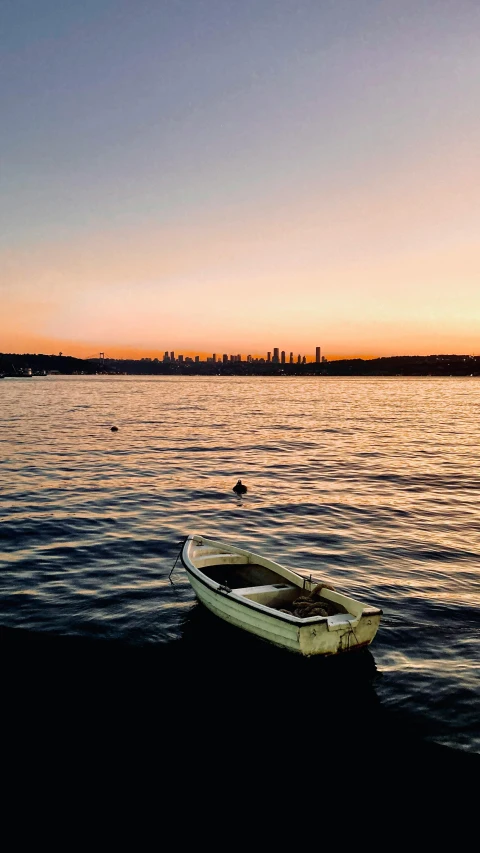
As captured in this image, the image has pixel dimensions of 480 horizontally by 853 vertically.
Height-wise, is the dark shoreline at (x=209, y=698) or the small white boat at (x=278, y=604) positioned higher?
the small white boat at (x=278, y=604)

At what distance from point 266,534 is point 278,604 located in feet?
31.6

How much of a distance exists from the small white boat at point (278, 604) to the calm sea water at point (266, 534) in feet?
3.65

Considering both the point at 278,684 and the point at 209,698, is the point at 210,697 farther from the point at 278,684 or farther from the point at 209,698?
the point at 278,684

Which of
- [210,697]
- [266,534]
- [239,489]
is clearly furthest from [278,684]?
[239,489]

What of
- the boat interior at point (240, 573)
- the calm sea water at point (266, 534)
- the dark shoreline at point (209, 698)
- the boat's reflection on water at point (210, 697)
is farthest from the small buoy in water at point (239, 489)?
the dark shoreline at point (209, 698)

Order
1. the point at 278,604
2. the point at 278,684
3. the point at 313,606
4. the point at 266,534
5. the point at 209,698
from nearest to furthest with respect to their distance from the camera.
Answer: the point at 209,698 < the point at 278,684 < the point at 313,606 < the point at 278,604 < the point at 266,534

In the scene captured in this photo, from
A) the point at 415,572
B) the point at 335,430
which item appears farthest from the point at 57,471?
the point at 335,430

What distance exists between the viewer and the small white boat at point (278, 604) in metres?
11.1

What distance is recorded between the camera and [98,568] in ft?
59.7

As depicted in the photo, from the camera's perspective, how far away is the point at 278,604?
44.2 feet

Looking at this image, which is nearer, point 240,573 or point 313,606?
point 313,606

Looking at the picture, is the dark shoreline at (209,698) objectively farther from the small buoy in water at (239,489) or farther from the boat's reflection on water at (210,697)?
the small buoy in water at (239,489)

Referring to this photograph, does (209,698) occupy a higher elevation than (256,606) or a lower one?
lower

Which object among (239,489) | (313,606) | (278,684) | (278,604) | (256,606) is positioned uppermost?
(256,606)
